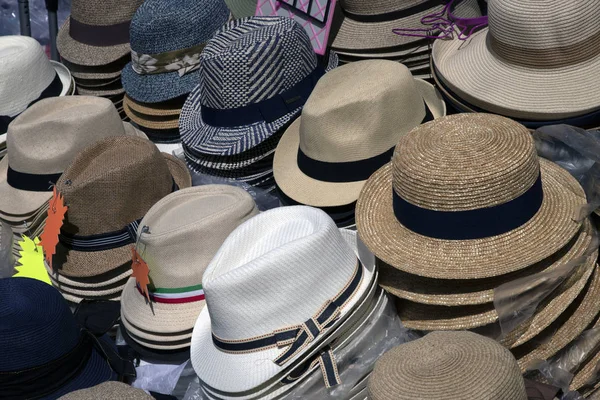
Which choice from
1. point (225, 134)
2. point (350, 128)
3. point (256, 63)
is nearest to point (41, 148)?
point (225, 134)

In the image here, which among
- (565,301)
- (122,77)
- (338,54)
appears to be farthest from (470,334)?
(122,77)

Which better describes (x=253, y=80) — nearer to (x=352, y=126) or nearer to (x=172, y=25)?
(x=352, y=126)

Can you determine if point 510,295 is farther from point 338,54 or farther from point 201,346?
point 338,54

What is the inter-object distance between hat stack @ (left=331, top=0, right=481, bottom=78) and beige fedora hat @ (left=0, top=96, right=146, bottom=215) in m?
1.26

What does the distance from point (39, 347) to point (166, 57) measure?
1828mm

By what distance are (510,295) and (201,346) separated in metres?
1.09

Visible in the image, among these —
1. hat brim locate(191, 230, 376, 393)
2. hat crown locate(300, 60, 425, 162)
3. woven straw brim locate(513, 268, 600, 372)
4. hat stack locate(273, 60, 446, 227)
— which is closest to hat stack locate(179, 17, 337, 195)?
hat stack locate(273, 60, 446, 227)

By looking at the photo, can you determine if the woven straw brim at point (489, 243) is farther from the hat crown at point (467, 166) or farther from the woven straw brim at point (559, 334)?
the woven straw brim at point (559, 334)

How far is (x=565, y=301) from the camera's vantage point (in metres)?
2.41

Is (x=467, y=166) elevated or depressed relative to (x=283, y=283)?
elevated

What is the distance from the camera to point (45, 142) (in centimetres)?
384

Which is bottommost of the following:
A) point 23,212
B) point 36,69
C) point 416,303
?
point 23,212

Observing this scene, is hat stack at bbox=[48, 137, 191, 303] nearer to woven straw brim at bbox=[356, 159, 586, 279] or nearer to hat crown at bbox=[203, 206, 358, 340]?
hat crown at bbox=[203, 206, 358, 340]

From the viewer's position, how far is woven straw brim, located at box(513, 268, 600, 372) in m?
2.45
